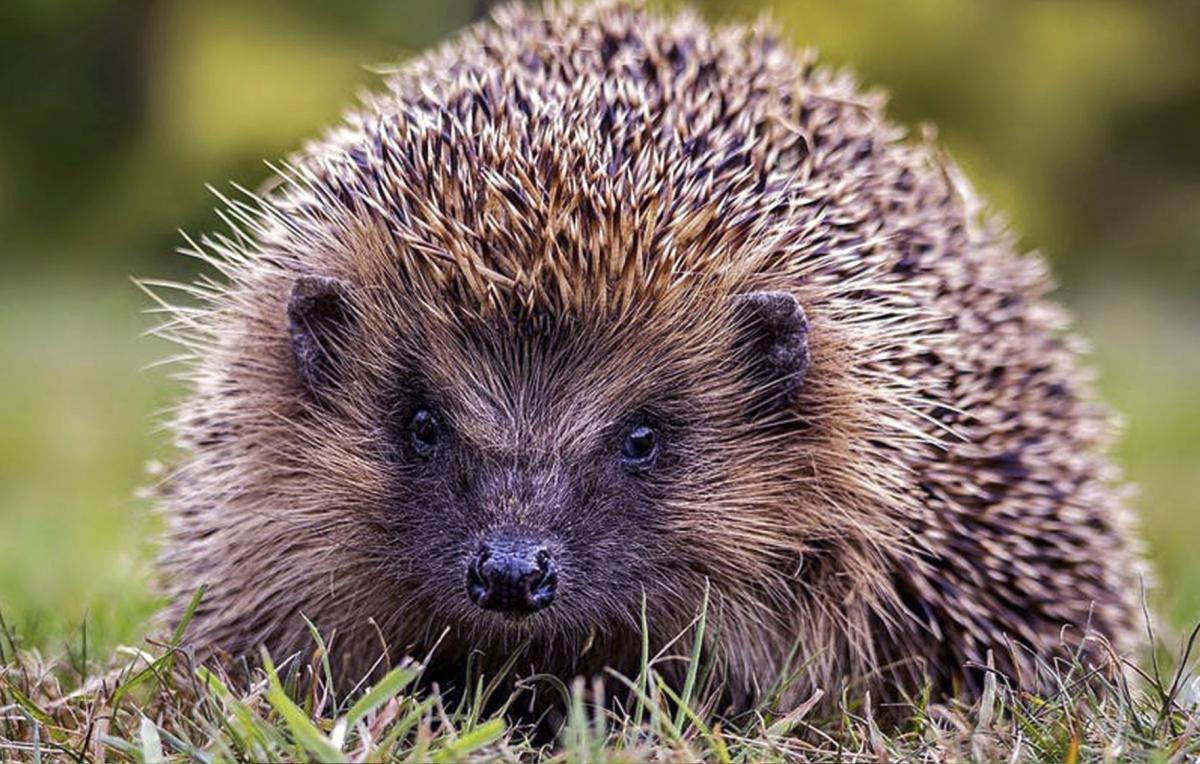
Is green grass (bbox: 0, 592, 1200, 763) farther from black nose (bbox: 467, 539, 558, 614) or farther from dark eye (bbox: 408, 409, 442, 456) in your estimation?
dark eye (bbox: 408, 409, 442, 456)

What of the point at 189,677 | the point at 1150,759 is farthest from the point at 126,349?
the point at 1150,759

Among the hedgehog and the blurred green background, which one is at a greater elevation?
the blurred green background

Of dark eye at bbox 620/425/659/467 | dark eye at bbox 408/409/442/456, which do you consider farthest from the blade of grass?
dark eye at bbox 620/425/659/467

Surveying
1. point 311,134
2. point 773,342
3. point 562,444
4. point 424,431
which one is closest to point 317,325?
point 424,431

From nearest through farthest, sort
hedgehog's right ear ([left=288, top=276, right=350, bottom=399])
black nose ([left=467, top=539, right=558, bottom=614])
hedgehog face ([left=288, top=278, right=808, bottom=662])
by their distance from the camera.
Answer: black nose ([left=467, top=539, right=558, bottom=614]) → hedgehog face ([left=288, top=278, right=808, bottom=662]) → hedgehog's right ear ([left=288, top=276, right=350, bottom=399])

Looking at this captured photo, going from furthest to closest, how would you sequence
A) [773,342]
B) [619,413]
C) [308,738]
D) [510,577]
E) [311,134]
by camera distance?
[311,134], [773,342], [619,413], [510,577], [308,738]

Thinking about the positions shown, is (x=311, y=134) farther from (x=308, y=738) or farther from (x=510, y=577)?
(x=308, y=738)

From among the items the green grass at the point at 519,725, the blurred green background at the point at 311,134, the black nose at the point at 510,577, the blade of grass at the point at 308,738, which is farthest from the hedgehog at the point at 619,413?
the blurred green background at the point at 311,134
